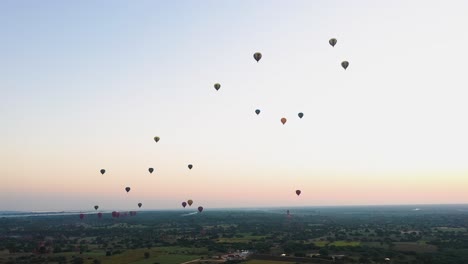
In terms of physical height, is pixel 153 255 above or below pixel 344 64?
below

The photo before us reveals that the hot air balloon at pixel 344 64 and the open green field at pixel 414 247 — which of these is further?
the open green field at pixel 414 247

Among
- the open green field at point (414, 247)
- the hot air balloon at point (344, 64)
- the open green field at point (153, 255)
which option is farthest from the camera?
the open green field at point (414, 247)

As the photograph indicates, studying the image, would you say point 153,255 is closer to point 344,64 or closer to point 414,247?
point 344,64

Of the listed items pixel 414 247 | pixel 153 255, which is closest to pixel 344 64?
pixel 153 255

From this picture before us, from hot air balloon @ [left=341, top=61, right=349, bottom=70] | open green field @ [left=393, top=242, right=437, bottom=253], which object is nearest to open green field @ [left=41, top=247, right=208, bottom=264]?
open green field @ [left=393, top=242, right=437, bottom=253]

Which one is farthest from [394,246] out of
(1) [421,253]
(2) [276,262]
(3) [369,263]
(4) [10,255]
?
(4) [10,255]

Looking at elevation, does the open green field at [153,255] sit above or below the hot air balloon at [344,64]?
below

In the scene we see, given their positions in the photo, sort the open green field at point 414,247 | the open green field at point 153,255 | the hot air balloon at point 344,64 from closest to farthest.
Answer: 1. the hot air balloon at point 344,64
2. the open green field at point 153,255
3. the open green field at point 414,247

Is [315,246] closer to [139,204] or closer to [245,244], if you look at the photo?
[245,244]

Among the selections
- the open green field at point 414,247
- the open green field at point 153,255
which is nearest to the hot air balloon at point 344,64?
the open green field at point 153,255

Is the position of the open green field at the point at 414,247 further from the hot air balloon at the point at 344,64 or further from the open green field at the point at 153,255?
the hot air balloon at the point at 344,64

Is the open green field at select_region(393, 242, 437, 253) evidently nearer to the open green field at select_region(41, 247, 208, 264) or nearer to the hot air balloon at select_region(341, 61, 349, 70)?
the open green field at select_region(41, 247, 208, 264)
